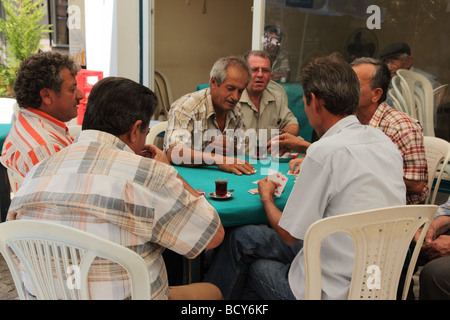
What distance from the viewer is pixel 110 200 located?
1344 millimetres

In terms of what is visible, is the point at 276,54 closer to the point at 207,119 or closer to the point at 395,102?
the point at 395,102

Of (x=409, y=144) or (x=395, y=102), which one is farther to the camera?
(x=395, y=102)

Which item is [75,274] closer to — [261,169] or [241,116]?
[261,169]

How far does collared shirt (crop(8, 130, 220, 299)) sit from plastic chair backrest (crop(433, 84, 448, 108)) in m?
3.40

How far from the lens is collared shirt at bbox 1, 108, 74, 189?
207 centimetres

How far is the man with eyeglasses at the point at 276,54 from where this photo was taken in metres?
4.62

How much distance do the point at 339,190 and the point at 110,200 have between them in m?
0.86

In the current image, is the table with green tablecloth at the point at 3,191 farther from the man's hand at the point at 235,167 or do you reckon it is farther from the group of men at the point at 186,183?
the man's hand at the point at 235,167

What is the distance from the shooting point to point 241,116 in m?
3.43

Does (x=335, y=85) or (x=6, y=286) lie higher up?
(x=335, y=85)

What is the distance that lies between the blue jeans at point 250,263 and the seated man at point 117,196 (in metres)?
0.47

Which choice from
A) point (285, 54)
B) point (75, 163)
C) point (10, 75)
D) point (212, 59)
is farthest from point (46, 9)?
point (75, 163)

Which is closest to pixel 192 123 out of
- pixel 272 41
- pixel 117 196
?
pixel 117 196

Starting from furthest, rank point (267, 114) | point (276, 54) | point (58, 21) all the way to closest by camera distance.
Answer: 1. point (58, 21)
2. point (276, 54)
3. point (267, 114)
